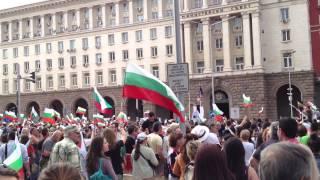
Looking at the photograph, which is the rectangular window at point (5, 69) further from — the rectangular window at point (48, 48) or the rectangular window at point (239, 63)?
the rectangular window at point (239, 63)

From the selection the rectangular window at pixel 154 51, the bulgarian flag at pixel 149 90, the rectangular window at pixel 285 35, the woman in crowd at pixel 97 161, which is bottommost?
the woman in crowd at pixel 97 161

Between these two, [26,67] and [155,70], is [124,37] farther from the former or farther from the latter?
[26,67]

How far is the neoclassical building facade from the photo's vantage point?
165 feet

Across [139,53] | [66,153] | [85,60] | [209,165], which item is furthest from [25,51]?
[209,165]

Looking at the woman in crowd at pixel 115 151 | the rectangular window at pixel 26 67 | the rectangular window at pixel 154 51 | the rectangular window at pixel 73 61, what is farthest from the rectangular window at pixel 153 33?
the woman in crowd at pixel 115 151

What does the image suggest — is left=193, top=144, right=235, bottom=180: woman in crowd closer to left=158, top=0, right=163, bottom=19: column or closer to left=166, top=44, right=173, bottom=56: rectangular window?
left=166, top=44, right=173, bottom=56: rectangular window

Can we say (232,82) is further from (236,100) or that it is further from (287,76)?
(287,76)

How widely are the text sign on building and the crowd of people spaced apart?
96cm

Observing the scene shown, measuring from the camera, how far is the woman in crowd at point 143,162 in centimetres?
891

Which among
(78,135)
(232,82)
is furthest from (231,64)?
(78,135)

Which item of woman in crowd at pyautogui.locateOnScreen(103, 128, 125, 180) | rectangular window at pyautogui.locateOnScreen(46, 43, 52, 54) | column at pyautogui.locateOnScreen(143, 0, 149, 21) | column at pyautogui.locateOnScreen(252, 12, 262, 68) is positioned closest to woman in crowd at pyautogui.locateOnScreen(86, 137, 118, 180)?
woman in crowd at pyautogui.locateOnScreen(103, 128, 125, 180)

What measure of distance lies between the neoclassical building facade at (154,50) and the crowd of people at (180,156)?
2936cm

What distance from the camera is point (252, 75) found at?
50.4 meters

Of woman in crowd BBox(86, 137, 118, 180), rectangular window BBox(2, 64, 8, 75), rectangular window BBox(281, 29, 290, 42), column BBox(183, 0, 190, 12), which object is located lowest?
woman in crowd BBox(86, 137, 118, 180)
